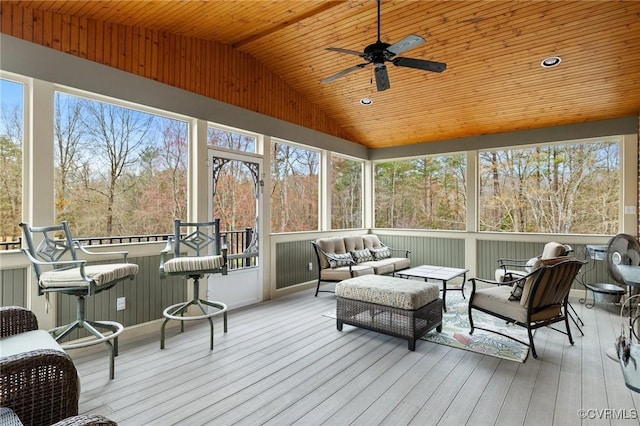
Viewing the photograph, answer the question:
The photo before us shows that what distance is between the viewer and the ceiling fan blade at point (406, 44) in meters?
2.67

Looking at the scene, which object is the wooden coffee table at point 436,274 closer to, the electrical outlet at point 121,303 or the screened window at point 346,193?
the screened window at point 346,193

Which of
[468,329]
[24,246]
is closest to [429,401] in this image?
[468,329]

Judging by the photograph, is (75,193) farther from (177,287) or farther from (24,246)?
(177,287)

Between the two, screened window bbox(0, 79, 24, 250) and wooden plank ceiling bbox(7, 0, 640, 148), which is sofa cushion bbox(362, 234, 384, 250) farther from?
screened window bbox(0, 79, 24, 250)

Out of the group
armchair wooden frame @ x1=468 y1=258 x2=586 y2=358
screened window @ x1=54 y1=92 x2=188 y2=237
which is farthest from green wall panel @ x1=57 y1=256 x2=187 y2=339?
armchair wooden frame @ x1=468 y1=258 x2=586 y2=358

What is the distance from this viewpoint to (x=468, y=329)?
12.0 feet

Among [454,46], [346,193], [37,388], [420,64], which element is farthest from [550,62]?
[37,388]

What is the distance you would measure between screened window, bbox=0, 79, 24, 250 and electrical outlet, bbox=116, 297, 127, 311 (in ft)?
3.20

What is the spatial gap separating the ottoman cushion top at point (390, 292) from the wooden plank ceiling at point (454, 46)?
290 cm

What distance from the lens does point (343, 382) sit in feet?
8.33

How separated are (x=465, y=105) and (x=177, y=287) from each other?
4.91 meters

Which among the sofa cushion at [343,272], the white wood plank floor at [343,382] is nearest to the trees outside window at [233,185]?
the sofa cushion at [343,272]

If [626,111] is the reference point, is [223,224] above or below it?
below

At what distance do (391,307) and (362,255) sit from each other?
2359 mm
